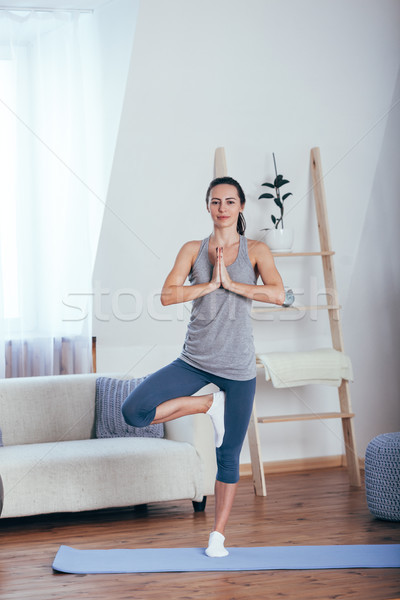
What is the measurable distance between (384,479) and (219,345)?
3.59 ft

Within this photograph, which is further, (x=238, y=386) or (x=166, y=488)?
(x=166, y=488)

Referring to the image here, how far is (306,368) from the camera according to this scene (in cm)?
387

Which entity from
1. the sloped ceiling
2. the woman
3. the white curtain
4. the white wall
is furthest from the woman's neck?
the sloped ceiling

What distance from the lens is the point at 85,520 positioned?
3260 millimetres

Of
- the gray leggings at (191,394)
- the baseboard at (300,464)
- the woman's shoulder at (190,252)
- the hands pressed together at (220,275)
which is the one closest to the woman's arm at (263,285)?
the hands pressed together at (220,275)

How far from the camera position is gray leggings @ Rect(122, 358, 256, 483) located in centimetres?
250

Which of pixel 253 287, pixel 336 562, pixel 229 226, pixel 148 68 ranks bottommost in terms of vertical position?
pixel 336 562

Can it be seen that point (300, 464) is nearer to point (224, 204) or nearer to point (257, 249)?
point (257, 249)

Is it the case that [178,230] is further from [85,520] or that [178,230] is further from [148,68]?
[85,520]

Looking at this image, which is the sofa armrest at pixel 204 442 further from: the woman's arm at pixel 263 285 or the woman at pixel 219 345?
the woman's arm at pixel 263 285

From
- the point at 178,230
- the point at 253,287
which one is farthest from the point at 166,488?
the point at 178,230

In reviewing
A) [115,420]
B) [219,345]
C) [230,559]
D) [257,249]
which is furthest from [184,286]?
[115,420]

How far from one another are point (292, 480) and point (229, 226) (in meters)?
1.96

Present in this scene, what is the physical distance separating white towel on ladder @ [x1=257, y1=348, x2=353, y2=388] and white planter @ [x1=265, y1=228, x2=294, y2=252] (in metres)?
0.59
